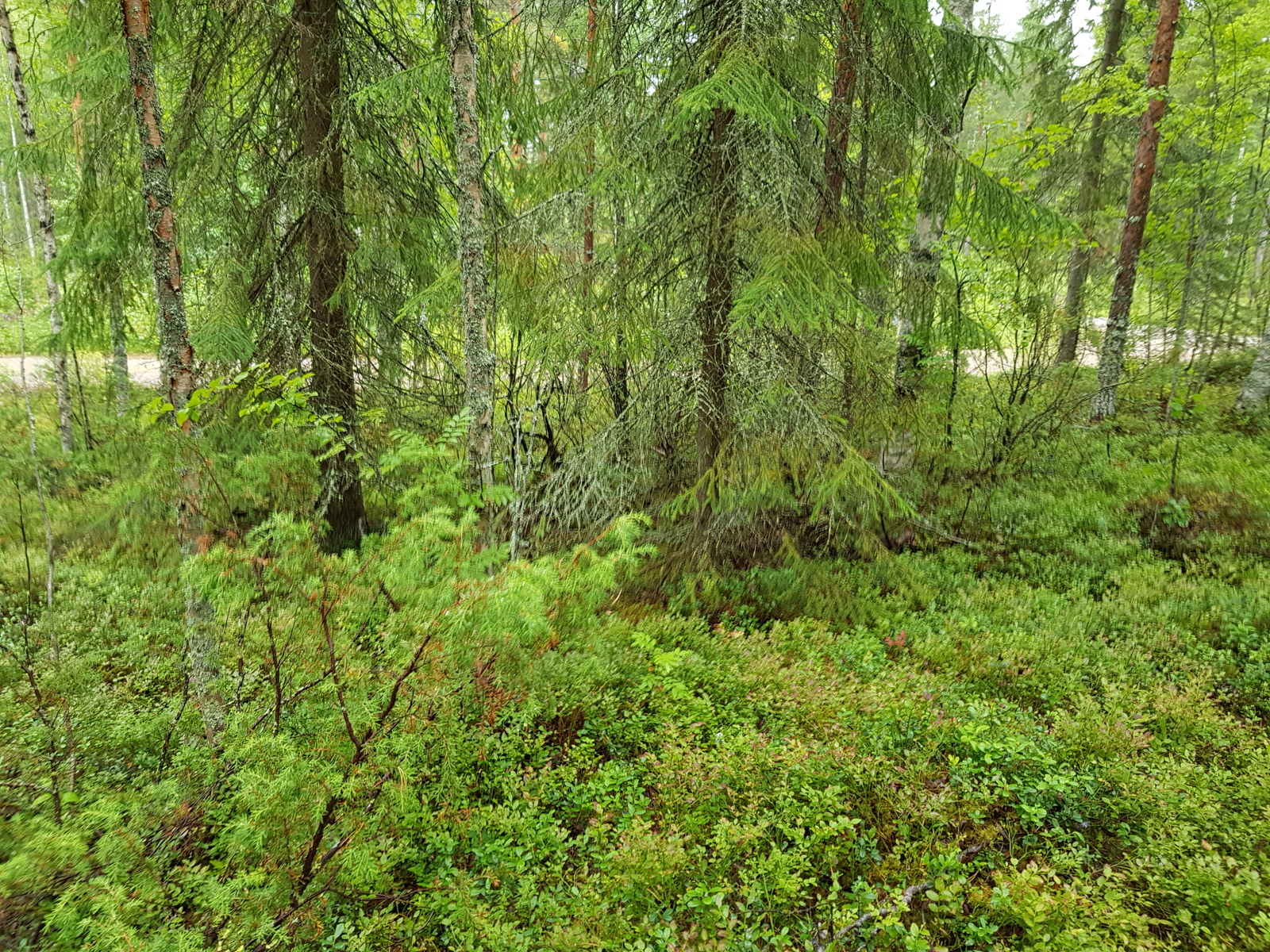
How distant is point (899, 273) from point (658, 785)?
276 inches

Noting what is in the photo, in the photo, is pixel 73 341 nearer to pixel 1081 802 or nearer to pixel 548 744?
pixel 548 744

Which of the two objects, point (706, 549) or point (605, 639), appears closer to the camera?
point (605, 639)

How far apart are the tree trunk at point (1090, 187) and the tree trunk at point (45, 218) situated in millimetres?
18398

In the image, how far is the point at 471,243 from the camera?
5551mm

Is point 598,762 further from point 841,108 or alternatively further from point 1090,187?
point 1090,187

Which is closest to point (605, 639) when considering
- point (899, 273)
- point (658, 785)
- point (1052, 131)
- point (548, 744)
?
point (548, 744)

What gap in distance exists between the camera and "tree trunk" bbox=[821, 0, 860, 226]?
5.91 metres

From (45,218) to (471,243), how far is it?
932 centimetres

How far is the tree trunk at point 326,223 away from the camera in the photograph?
6746 millimetres

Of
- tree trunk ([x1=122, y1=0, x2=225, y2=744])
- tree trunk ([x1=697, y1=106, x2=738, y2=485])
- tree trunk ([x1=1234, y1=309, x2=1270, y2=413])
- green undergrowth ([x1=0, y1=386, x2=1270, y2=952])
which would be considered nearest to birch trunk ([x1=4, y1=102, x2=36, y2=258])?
tree trunk ([x1=122, y1=0, x2=225, y2=744])

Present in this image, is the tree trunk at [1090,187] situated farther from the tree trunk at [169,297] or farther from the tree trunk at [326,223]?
the tree trunk at [169,297]

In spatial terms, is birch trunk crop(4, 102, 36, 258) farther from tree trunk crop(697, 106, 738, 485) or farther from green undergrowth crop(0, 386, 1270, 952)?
tree trunk crop(697, 106, 738, 485)

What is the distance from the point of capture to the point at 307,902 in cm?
316

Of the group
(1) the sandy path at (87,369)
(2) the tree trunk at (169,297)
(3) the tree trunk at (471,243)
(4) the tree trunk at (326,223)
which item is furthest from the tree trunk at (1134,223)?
(1) the sandy path at (87,369)
